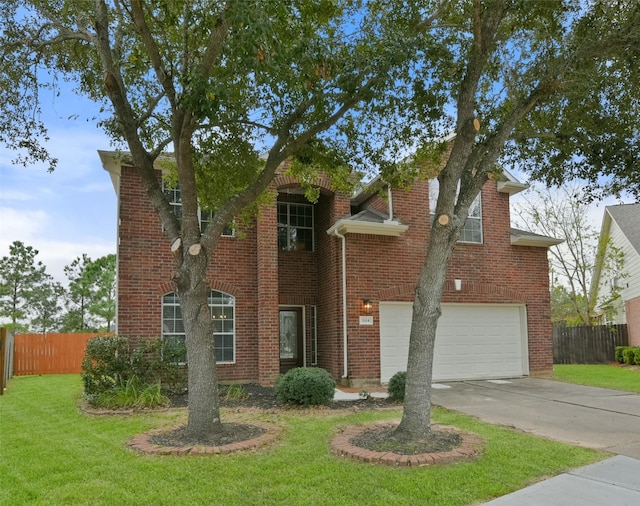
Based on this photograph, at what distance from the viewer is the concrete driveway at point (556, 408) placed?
736 cm

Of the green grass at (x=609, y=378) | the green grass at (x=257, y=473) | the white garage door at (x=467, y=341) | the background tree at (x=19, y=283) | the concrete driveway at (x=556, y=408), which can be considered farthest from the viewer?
the background tree at (x=19, y=283)

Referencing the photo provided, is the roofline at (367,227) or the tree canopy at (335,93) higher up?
the tree canopy at (335,93)

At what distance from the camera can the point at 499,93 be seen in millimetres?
8828

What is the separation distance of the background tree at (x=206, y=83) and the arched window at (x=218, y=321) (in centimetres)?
424

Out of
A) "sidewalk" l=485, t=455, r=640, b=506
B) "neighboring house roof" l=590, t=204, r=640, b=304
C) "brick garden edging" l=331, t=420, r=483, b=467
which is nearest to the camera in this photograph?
"sidewalk" l=485, t=455, r=640, b=506

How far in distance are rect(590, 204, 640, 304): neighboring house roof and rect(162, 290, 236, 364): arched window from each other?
18924 millimetres

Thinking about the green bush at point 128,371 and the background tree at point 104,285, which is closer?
the green bush at point 128,371

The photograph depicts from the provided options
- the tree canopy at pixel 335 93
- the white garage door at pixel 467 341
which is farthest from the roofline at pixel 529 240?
the tree canopy at pixel 335 93

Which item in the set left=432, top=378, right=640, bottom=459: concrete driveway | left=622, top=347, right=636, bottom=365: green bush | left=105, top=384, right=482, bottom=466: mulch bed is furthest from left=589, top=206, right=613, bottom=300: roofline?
left=105, top=384, right=482, bottom=466: mulch bed

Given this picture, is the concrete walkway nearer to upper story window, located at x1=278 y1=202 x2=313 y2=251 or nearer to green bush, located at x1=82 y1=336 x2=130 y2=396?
upper story window, located at x1=278 y1=202 x2=313 y2=251

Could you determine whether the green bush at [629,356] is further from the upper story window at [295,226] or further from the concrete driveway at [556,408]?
the upper story window at [295,226]

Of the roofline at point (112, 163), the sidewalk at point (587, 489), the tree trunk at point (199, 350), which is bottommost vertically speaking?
the sidewalk at point (587, 489)

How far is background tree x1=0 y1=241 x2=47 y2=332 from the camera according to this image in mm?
31484

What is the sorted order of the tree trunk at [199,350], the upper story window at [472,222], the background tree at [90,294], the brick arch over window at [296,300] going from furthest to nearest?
the background tree at [90,294] < the upper story window at [472,222] < the brick arch over window at [296,300] < the tree trunk at [199,350]
